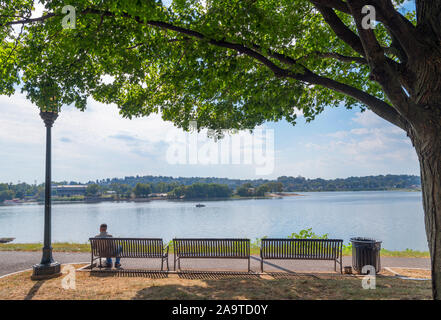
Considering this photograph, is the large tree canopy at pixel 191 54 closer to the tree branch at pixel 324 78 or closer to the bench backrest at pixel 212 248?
the tree branch at pixel 324 78

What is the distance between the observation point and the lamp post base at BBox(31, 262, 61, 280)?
24.0 feet

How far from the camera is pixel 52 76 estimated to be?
693cm

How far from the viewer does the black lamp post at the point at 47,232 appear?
24.3 feet

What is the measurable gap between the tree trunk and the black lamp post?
7.72 meters

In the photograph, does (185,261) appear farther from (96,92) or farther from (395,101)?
(395,101)

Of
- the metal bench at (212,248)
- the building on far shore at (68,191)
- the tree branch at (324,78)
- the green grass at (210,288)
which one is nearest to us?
the tree branch at (324,78)

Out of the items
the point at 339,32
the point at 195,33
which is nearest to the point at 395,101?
the point at 339,32

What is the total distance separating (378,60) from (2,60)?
7560 mm

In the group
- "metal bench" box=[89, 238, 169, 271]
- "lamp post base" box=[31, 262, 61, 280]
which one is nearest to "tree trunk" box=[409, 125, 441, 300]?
"metal bench" box=[89, 238, 169, 271]

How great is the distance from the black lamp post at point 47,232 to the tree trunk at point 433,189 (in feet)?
25.3

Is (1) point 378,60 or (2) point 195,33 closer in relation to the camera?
(1) point 378,60

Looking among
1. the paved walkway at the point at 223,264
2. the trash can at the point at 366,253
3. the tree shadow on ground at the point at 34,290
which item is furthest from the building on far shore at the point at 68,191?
the trash can at the point at 366,253

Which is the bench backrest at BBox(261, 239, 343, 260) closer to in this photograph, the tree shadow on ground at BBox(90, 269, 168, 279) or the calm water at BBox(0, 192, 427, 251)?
the tree shadow on ground at BBox(90, 269, 168, 279)
